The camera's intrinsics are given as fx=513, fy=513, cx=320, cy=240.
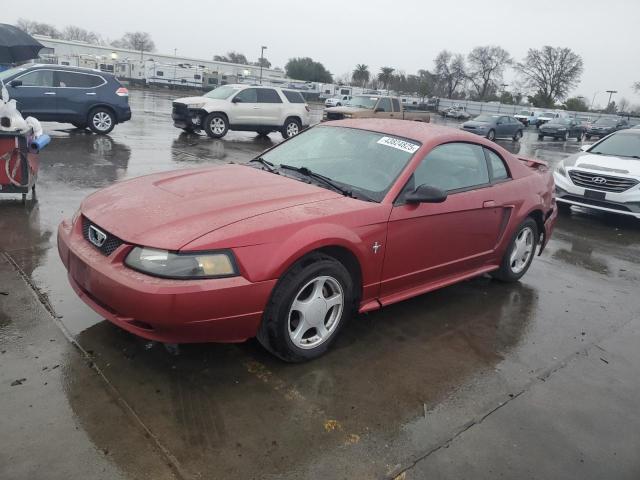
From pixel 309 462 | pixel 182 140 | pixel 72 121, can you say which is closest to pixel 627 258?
pixel 309 462

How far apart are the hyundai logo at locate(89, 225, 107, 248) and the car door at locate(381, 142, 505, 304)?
1839mm

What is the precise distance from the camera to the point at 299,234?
3057mm

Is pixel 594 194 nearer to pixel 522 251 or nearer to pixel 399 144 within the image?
pixel 522 251

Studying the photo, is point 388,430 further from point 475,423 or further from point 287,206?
point 287,206

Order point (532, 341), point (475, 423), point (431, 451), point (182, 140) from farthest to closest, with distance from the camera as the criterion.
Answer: point (182, 140)
point (532, 341)
point (475, 423)
point (431, 451)

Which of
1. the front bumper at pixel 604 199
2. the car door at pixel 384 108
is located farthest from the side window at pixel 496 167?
the car door at pixel 384 108

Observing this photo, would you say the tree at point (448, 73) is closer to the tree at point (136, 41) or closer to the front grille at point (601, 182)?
the tree at point (136, 41)

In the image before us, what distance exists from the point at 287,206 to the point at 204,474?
1.61 meters

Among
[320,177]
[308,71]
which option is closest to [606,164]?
[320,177]

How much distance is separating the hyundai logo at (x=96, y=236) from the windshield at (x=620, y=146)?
29.1 ft

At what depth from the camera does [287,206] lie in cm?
326

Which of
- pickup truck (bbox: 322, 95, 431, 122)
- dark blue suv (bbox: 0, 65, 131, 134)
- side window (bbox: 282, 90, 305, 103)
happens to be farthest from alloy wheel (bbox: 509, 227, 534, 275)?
pickup truck (bbox: 322, 95, 431, 122)

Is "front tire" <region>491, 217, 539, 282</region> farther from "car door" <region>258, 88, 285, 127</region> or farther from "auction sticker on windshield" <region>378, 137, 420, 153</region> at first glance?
"car door" <region>258, 88, 285, 127</region>

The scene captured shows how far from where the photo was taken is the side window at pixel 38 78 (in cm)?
1230
